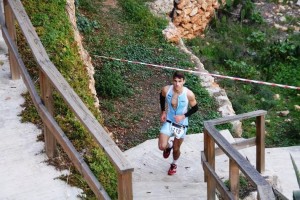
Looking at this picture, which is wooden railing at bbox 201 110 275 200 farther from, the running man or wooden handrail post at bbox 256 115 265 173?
the running man

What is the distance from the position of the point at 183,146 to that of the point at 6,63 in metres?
2.75

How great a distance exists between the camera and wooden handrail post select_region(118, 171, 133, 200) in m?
4.19

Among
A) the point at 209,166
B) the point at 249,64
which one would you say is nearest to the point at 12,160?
the point at 209,166

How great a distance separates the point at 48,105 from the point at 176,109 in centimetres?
189

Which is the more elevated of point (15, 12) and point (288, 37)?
point (15, 12)

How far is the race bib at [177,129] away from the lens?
7.08 meters

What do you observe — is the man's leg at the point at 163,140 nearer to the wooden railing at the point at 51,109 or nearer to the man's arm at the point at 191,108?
→ the man's arm at the point at 191,108

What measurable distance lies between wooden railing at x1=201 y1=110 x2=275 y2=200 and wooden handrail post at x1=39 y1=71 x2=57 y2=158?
1.56 m

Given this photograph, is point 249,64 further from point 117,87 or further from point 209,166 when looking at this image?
point 209,166

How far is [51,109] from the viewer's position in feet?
18.4

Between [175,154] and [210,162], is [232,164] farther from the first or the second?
[175,154]

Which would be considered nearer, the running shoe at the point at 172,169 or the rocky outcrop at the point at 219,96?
→ the running shoe at the point at 172,169

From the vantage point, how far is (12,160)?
18.9 ft

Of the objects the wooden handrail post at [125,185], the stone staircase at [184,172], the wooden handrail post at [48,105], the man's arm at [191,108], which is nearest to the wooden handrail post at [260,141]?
the stone staircase at [184,172]
